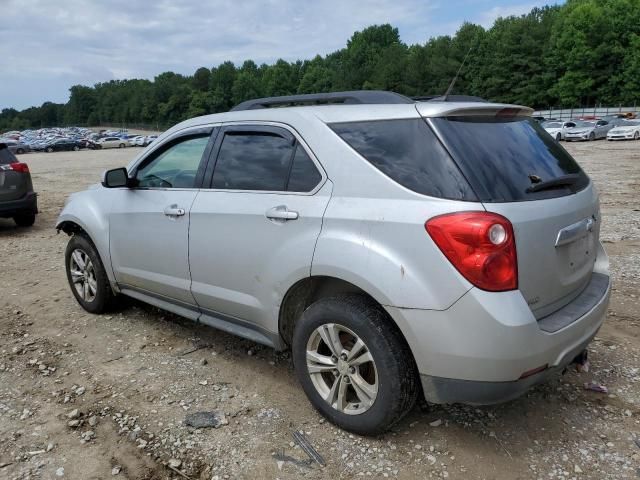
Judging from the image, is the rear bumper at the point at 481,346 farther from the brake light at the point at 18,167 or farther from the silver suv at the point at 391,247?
the brake light at the point at 18,167

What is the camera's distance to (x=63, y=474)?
106 inches

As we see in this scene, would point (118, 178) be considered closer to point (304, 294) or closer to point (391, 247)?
point (304, 294)

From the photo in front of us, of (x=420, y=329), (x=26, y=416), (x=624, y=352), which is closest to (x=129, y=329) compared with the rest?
(x=26, y=416)

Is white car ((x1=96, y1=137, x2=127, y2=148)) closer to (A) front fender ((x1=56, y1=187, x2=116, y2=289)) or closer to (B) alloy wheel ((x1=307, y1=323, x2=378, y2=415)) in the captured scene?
(A) front fender ((x1=56, y1=187, x2=116, y2=289))

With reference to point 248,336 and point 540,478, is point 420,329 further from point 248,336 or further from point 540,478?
point 248,336

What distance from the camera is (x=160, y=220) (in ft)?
12.6

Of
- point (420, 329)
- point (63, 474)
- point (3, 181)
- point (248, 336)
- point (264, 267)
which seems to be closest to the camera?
point (420, 329)

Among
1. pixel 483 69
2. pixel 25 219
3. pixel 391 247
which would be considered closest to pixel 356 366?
pixel 391 247

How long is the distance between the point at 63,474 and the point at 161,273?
1543mm

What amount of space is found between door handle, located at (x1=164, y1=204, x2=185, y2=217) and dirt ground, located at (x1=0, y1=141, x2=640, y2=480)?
3.53 feet

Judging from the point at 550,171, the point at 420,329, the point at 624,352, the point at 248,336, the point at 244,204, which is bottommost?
the point at 624,352

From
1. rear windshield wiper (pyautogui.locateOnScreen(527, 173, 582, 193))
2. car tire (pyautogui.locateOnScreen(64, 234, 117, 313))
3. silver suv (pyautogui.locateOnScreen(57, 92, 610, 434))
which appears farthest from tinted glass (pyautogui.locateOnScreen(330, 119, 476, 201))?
car tire (pyautogui.locateOnScreen(64, 234, 117, 313))

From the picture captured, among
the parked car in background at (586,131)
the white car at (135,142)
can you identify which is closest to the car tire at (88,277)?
the parked car in background at (586,131)

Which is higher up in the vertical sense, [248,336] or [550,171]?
[550,171]
